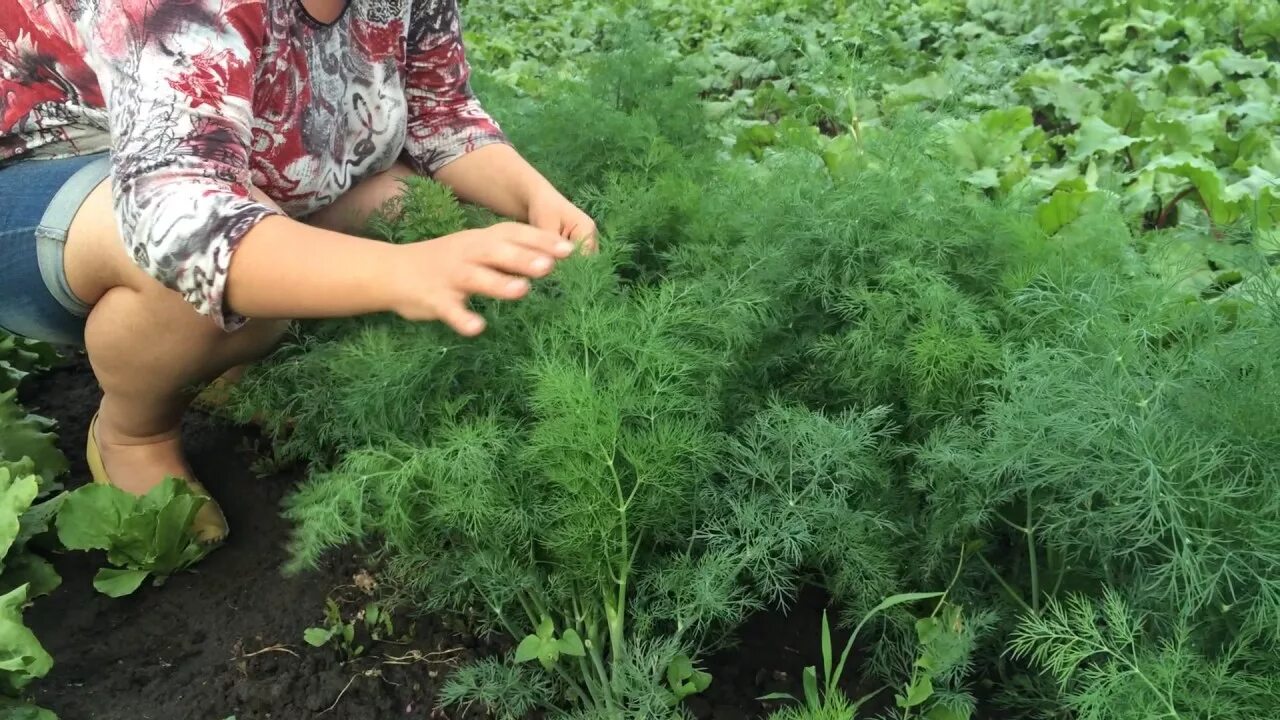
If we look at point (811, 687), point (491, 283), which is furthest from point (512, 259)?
point (811, 687)

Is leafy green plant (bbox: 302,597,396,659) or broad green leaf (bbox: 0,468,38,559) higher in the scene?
broad green leaf (bbox: 0,468,38,559)

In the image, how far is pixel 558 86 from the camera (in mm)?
2586

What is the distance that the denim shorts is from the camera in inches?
72.4

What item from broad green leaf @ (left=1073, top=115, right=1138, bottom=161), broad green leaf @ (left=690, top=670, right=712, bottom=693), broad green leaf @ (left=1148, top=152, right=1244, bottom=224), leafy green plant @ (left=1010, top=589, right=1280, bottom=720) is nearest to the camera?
leafy green plant @ (left=1010, top=589, right=1280, bottom=720)

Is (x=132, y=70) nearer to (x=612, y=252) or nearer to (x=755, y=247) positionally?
(x=612, y=252)

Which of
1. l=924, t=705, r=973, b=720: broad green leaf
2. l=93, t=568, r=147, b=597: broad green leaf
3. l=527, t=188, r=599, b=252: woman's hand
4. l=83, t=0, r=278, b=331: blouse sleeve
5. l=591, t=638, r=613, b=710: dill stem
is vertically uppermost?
l=83, t=0, r=278, b=331: blouse sleeve

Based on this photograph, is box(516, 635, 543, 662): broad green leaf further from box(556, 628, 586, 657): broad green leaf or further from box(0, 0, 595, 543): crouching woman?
box(0, 0, 595, 543): crouching woman

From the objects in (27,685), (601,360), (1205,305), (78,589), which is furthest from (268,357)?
(1205,305)

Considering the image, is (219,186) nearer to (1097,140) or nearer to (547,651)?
(547,651)

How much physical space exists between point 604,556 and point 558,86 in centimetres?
150

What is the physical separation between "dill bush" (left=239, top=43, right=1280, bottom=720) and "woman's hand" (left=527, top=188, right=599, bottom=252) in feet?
0.50

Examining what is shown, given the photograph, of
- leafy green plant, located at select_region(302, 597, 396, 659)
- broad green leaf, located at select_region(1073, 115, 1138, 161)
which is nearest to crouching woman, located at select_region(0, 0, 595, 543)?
leafy green plant, located at select_region(302, 597, 396, 659)

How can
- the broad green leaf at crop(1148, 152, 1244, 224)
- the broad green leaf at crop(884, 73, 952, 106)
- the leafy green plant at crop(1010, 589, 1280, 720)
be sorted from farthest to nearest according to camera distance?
the broad green leaf at crop(884, 73, 952, 106) → the broad green leaf at crop(1148, 152, 1244, 224) → the leafy green plant at crop(1010, 589, 1280, 720)

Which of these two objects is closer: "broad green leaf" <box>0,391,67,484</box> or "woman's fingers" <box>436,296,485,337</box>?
"woman's fingers" <box>436,296,485,337</box>
